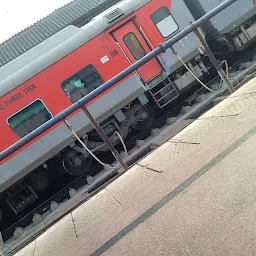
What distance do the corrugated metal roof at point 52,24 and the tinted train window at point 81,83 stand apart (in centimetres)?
671

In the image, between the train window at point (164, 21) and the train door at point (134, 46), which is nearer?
the train door at point (134, 46)

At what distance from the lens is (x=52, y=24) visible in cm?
1634

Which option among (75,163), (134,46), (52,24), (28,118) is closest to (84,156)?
(75,163)

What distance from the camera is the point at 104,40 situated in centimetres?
945

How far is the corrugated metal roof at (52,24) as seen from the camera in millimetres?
15359

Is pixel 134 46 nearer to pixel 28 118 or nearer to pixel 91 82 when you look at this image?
pixel 91 82

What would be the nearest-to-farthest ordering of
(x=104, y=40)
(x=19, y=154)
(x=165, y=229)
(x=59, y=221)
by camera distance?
(x=165, y=229)
(x=59, y=221)
(x=19, y=154)
(x=104, y=40)

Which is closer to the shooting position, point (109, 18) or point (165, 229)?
point (165, 229)

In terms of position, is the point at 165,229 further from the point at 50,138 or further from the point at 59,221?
the point at 50,138

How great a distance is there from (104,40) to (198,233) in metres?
7.99

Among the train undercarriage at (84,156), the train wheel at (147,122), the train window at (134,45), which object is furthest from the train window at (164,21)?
the train wheel at (147,122)

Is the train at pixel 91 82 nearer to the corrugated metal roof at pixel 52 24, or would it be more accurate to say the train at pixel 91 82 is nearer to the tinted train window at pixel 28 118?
the tinted train window at pixel 28 118

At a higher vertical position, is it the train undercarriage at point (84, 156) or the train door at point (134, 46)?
the train door at point (134, 46)

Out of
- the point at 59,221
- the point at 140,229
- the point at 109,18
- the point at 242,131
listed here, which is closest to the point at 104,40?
the point at 109,18
